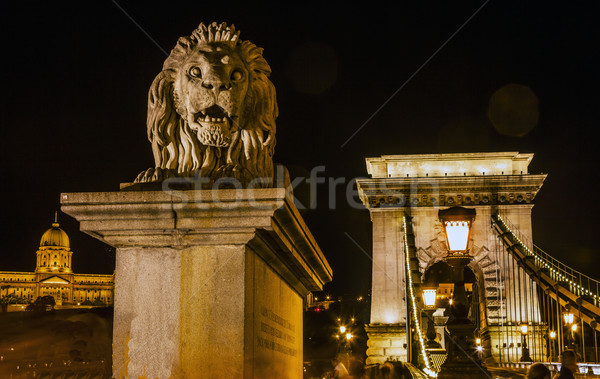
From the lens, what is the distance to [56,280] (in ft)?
532

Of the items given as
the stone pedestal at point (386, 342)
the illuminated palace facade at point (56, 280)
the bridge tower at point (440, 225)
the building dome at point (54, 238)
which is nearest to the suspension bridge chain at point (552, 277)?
the bridge tower at point (440, 225)

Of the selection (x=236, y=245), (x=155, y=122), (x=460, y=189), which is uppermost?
(x=460, y=189)

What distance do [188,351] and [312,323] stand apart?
283 ft

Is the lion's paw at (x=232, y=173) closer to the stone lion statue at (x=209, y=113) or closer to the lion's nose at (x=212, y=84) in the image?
the stone lion statue at (x=209, y=113)

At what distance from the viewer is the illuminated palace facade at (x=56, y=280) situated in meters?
162

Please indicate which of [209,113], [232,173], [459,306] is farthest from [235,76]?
[459,306]

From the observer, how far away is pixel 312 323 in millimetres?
89062

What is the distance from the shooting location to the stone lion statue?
14.9 feet

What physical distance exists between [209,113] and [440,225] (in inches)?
1249

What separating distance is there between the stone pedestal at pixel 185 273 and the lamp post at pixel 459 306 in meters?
3.11

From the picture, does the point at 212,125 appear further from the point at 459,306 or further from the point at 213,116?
the point at 459,306

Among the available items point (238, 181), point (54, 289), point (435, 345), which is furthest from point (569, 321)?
point (54, 289)

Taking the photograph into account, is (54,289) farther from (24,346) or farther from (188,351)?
(188,351)

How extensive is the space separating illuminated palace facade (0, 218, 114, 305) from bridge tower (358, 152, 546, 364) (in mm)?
132384
